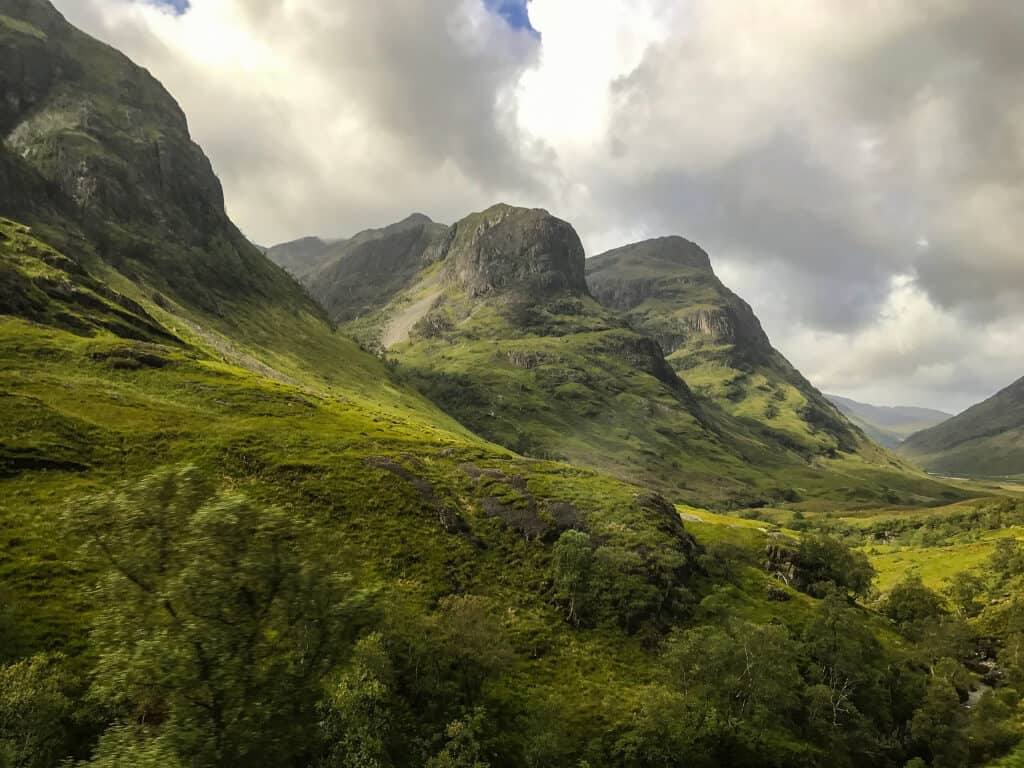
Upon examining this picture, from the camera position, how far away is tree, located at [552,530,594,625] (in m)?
75.4

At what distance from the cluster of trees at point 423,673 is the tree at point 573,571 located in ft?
1.11

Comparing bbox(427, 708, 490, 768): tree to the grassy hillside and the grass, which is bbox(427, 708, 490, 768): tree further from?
the grass

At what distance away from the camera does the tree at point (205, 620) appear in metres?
→ 23.7

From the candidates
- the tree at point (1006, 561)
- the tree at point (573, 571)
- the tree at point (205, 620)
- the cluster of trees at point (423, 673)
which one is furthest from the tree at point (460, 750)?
the tree at point (1006, 561)

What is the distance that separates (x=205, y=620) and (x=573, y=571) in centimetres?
5883

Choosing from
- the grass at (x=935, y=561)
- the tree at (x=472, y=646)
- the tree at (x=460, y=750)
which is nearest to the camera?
the tree at (x=460, y=750)

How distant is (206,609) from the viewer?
25.0 m

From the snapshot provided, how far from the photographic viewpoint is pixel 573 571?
3044 inches

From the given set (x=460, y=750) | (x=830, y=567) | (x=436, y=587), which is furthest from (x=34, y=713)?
(x=830, y=567)

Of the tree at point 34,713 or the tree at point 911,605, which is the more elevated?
the tree at point 34,713

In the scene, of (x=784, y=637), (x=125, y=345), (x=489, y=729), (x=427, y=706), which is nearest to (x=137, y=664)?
(x=427, y=706)

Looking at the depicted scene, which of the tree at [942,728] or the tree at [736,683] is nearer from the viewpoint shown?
the tree at [736,683]

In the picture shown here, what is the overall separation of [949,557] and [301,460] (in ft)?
551

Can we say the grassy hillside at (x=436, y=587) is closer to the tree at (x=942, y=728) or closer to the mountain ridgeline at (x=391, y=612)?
the mountain ridgeline at (x=391, y=612)
